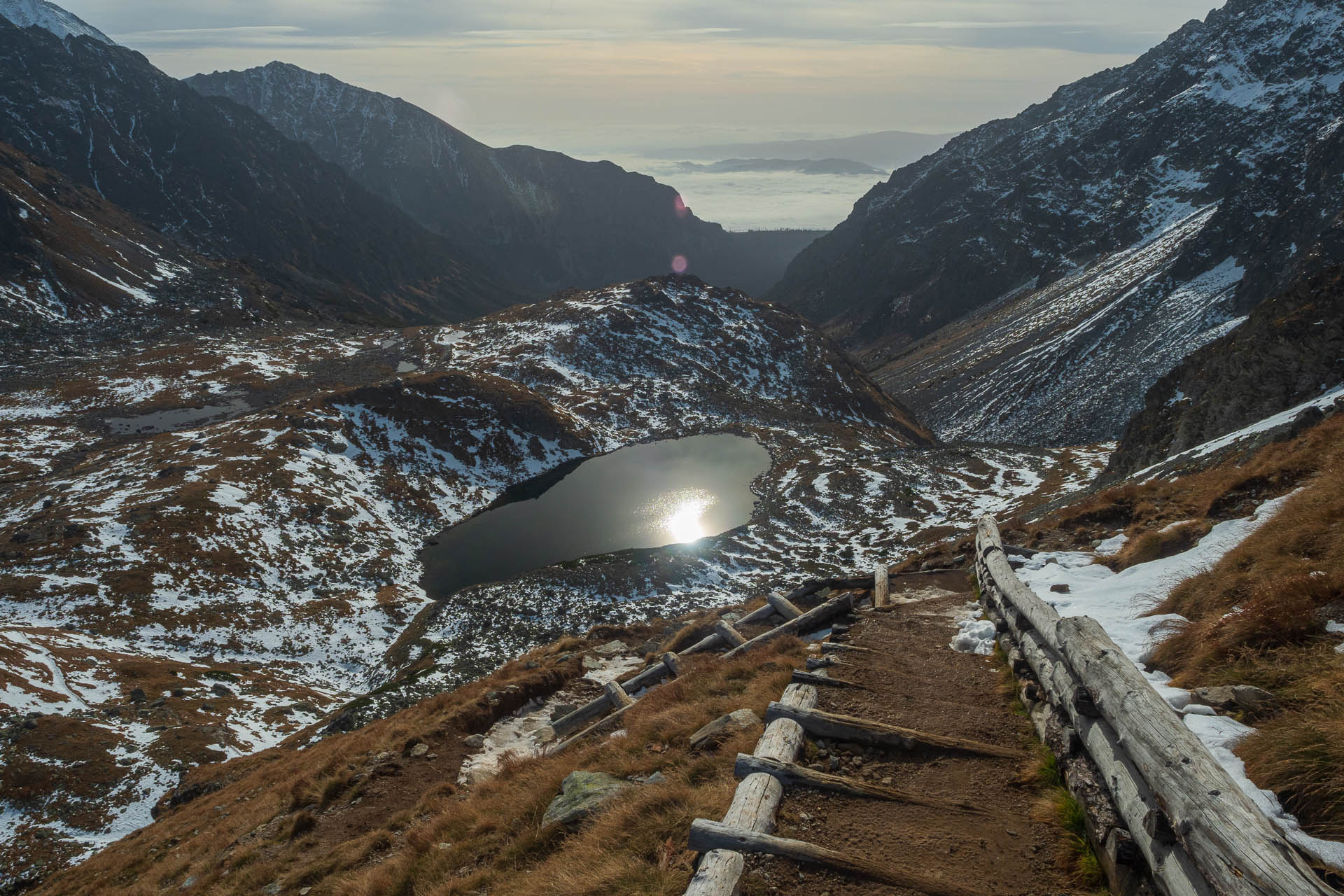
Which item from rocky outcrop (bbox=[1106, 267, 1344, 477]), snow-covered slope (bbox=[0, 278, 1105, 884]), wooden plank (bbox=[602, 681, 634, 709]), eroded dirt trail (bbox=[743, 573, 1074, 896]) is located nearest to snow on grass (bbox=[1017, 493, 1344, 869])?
eroded dirt trail (bbox=[743, 573, 1074, 896])

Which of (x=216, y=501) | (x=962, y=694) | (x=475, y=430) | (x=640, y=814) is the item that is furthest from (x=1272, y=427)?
(x=475, y=430)

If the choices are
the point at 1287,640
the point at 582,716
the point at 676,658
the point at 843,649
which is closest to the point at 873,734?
the point at 843,649

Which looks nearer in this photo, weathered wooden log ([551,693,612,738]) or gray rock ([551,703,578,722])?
weathered wooden log ([551,693,612,738])

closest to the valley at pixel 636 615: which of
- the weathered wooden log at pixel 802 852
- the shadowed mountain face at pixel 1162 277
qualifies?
the weathered wooden log at pixel 802 852

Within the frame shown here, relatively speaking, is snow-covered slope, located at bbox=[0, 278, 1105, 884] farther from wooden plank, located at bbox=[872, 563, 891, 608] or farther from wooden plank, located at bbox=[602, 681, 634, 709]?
wooden plank, located at bbox=[872, 563, 891, 608]

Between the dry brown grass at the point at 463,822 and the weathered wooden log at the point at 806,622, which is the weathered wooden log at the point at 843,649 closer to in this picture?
the dry brown grass at the point at 463,822

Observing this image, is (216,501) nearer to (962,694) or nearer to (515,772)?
(515,772)

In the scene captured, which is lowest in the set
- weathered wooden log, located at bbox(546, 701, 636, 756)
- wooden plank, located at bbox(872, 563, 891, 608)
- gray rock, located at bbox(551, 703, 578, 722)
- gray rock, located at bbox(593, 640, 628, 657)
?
gray rock, located at bbox(593, 640, 628, 657)
